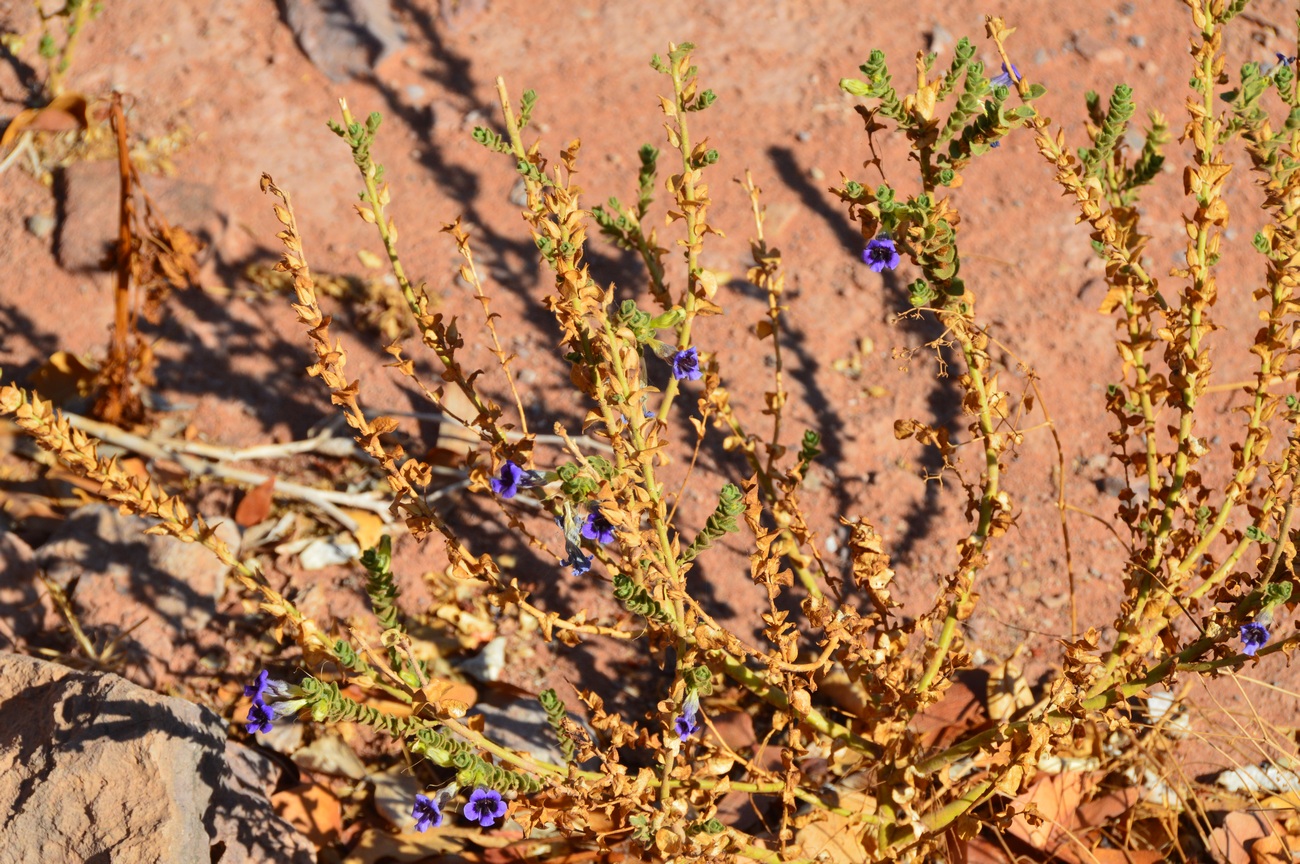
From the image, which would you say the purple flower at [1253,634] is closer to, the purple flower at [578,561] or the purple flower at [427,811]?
the purple flower at [578,561]

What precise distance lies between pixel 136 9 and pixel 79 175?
0.96m

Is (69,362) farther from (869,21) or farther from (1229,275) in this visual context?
(1229,275)

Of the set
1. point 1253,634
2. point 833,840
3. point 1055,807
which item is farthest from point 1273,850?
point 833,840

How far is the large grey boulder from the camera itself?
7.22 feet

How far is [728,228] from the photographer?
3.79 metres

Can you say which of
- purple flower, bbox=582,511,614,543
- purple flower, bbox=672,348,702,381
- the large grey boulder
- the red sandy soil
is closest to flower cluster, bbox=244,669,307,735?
the large grey boulder

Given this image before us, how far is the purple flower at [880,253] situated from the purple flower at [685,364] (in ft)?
1.17

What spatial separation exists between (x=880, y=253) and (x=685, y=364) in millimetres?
403

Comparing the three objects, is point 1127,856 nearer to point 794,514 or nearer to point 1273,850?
point 1273,850

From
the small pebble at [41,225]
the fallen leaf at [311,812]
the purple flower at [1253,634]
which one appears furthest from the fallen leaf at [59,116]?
the purple flower at [1253,634]

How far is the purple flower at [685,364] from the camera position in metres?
2.12

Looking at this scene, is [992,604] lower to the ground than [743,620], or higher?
higher

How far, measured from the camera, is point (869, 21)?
422 centimetres

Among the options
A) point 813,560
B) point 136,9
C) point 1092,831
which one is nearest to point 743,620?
point 813,560
